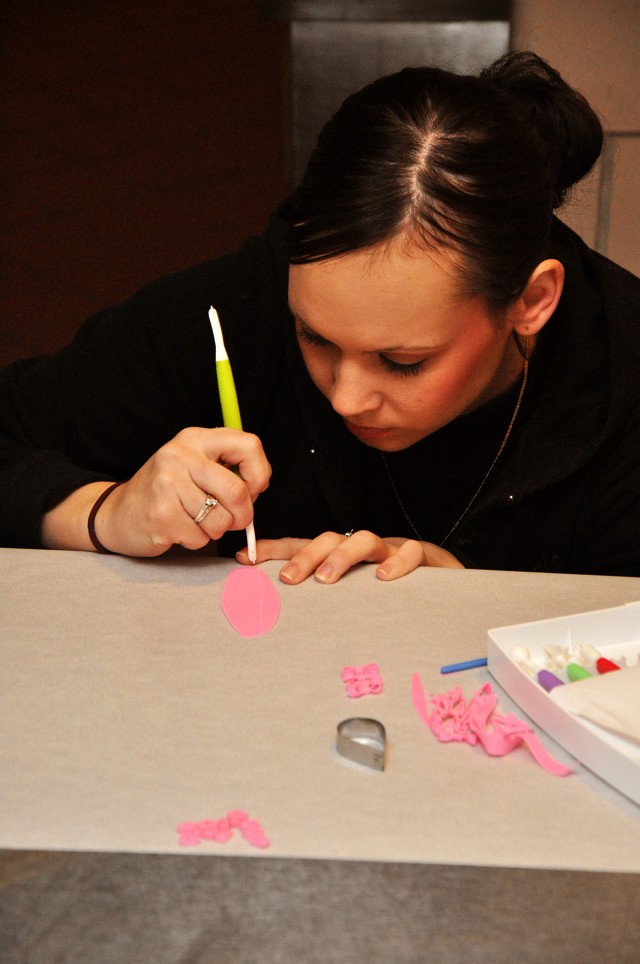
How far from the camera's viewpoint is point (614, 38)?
1.55 m

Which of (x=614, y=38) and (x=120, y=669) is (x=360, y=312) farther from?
(x=614, y=38)

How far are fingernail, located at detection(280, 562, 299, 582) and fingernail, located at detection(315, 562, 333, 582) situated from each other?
0.06 ft

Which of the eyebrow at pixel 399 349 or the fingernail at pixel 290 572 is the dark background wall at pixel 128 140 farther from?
the fingernail at pixel 290 572

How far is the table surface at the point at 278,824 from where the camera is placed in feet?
1.54

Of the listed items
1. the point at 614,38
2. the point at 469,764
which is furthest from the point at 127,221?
the point at 469,764

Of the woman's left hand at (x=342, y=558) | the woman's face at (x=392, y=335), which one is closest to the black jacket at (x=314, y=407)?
the woman's face at (x=392, y=335)

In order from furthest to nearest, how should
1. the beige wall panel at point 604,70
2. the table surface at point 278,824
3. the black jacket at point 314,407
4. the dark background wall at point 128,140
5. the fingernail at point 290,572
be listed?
1. the dark background wall at point 128,140
2. the beige wall panel at point 604,70
3. the black jacket at point 314,407
4. the fingernail at point 290,572
5. the table surface at point 278,824

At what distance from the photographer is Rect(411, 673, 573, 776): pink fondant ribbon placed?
56 cm

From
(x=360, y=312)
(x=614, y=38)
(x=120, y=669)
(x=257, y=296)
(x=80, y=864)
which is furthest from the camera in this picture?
(x=614, y=38)

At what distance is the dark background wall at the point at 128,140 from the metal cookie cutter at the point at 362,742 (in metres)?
1.74

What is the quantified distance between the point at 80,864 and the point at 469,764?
0.70ft

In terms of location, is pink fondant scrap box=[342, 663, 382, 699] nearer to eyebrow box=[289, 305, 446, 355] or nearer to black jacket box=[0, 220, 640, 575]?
eyebrow box=[289, 305, 446, 355]

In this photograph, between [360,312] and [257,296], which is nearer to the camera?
[360,312]

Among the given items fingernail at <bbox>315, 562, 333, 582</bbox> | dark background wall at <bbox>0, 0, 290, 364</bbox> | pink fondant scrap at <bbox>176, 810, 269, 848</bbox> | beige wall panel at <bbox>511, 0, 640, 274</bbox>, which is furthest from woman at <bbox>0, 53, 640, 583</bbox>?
dark background wall at <bbox>0, 0, 290, 364</bbox>
